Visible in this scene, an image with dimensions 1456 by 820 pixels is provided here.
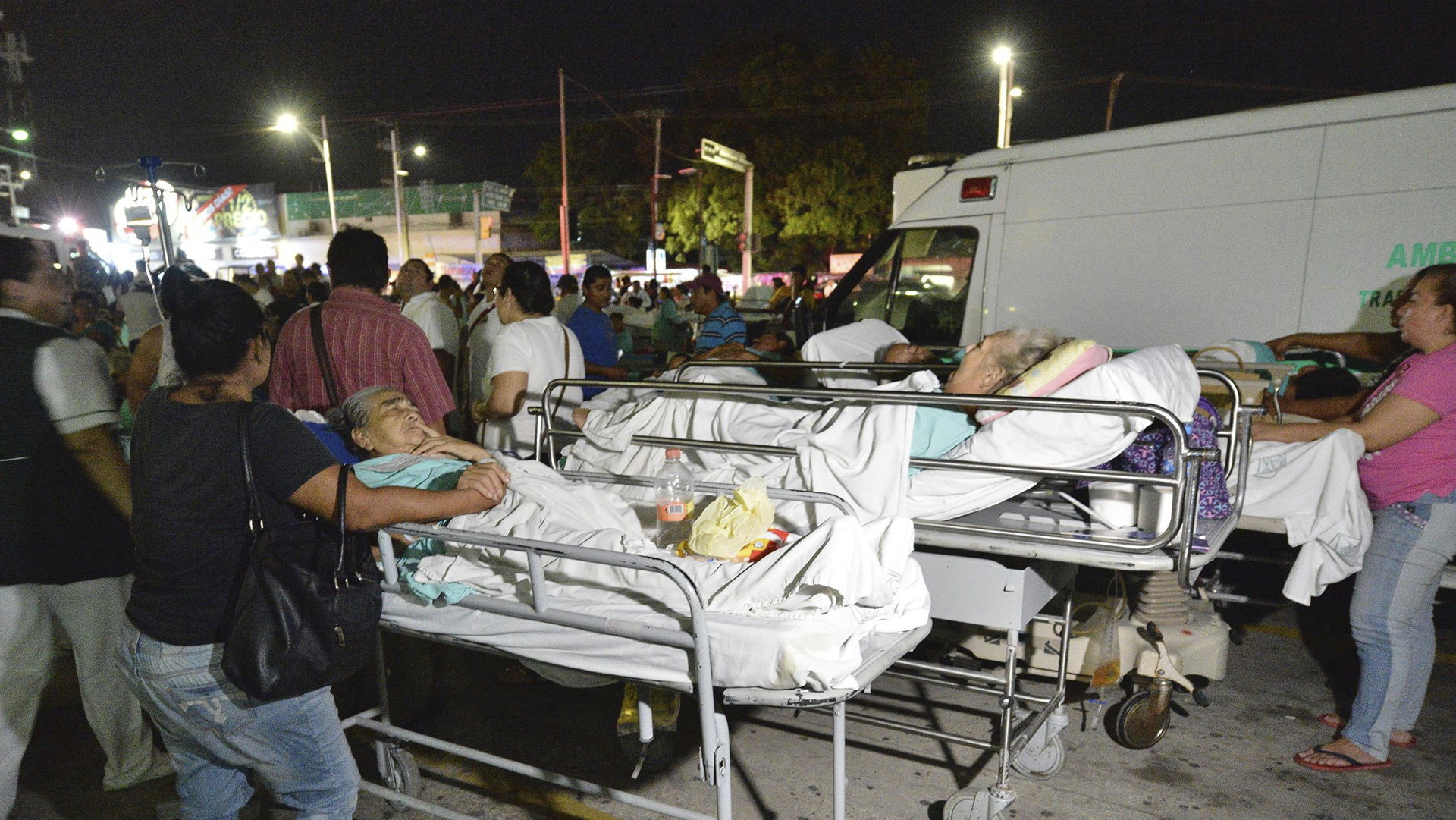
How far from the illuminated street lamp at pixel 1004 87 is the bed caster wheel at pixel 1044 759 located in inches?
672

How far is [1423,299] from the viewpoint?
3.11m

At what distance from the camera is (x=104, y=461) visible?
2.78 meters

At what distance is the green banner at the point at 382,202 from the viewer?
3647 cm

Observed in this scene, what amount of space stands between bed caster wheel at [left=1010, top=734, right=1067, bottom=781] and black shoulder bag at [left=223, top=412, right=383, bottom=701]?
8.31ft

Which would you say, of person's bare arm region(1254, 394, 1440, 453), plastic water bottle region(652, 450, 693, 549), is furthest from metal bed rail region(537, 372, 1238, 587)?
person's bare arm region(1254, 394, 1440, 453)

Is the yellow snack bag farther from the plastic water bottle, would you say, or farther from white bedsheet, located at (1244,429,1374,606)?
white bedsheet, located at (1244,429,1374,606)

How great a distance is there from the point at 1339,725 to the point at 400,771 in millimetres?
4088

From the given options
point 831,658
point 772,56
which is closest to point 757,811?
point 831,658

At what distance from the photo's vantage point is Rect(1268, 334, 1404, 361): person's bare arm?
15.0 ft

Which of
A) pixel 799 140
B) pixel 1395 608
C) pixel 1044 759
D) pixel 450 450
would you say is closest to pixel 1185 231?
pixel 1395 608

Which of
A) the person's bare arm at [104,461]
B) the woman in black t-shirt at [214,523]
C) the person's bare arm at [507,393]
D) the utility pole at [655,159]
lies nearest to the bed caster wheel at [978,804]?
the woman in black t-shirt at [214,523]

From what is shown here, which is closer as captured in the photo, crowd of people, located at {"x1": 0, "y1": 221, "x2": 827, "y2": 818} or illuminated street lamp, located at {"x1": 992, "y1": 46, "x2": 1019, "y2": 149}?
crowd of people, located at {"x1": 0, "y1": 221, "x2": 827, "y2": 818}

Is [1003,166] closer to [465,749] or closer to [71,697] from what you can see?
[465,749]

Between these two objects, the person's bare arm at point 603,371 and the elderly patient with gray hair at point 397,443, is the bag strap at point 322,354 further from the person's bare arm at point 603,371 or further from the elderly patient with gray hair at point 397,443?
the person's bare arm at point 603,371
